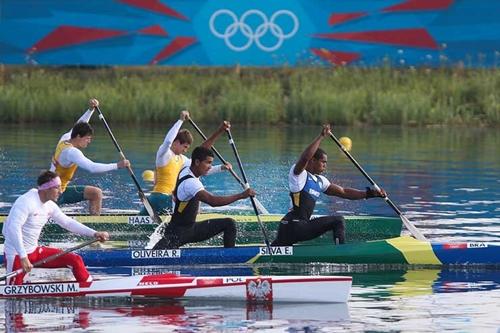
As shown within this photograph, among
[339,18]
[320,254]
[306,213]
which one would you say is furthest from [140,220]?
[339,18]

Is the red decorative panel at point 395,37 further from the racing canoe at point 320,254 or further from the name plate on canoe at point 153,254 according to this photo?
the name plate on canoe at point 153,254

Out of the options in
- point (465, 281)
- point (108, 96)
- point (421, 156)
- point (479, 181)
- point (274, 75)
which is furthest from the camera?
point (274, 75)

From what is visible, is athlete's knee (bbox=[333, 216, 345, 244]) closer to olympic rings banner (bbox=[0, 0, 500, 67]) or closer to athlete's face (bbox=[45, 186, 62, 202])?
athlete's face (bbox=[45, 186, 62, 202])

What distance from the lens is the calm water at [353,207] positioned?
15570 millimetres

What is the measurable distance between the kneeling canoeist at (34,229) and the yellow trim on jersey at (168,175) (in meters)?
5.55

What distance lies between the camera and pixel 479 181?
95.3ft

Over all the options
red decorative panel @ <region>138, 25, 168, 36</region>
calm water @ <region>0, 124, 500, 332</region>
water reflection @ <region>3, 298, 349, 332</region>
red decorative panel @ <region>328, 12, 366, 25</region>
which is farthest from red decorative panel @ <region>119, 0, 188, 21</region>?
water reflection @ <region>3, 298, 349, 332</region>

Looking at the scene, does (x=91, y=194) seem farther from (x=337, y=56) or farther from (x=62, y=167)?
(x=337, y=56)

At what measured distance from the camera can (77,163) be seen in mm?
21516

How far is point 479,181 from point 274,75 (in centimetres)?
1368

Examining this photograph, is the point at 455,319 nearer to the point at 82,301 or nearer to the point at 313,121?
the point at 82,301

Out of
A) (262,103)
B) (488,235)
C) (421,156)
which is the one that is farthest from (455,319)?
(262,103)

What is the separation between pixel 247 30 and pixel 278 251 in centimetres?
2282

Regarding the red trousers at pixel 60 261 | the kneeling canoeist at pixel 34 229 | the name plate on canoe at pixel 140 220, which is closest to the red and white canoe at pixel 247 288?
the red trousers at pixel 60 261
